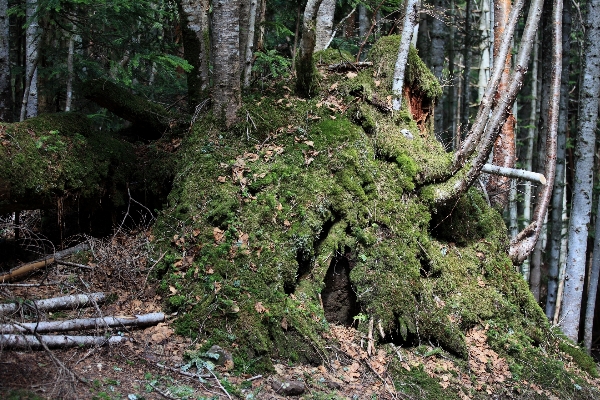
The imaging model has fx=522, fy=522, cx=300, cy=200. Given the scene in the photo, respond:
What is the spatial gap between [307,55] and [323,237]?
2573 mm

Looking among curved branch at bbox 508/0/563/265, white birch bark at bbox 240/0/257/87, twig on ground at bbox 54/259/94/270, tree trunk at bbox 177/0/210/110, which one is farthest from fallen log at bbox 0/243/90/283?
curved branch at bbox 508/0/563/265

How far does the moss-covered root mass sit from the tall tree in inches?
14.1

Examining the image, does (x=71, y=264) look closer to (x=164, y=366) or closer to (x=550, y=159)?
(x=164, y=366)

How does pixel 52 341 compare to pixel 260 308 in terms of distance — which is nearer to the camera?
pixel 52 341

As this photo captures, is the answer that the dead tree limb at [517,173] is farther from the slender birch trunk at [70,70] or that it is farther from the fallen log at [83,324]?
the slender birch trunk at [70,70]

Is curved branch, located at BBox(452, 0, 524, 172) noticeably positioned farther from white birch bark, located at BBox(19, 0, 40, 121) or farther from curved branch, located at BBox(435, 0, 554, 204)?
white birch bark, located at BBox(19, 0, 40, 121)

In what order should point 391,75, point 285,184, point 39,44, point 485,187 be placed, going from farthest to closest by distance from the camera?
point 485,187, point 39,44, point 391,75, point 285,184

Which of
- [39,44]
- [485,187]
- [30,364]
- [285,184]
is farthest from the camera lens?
[485,187]

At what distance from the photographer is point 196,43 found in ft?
26.1

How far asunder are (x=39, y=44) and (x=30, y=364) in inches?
248

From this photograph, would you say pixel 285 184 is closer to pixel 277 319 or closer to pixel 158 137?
pixel 277 319

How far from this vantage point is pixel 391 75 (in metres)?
8.05

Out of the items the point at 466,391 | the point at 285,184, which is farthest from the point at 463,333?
the point at 285,184

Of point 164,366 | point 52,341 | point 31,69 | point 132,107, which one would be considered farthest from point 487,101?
point 31,69
